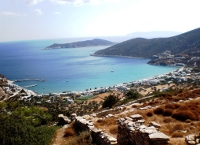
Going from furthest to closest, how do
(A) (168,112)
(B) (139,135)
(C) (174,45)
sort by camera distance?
(C) (174,45) < (A) (168,112) < (B) (139,135)

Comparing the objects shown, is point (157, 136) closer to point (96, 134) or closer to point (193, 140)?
point (193, 140)

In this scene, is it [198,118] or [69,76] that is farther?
[69,76]

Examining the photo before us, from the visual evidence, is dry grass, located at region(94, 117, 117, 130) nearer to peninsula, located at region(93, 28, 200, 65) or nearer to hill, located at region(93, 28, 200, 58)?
peninsula, located at region(93, 28, 200, 65)

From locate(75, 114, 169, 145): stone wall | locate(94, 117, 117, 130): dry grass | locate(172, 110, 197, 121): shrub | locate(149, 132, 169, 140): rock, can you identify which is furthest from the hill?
locate(149, 132, 169, 140): rock

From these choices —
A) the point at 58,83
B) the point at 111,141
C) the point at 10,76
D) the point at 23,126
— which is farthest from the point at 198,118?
the point at 10,76

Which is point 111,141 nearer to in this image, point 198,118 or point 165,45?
point 198,118

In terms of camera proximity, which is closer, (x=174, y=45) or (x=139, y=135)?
(x=139, y=135)

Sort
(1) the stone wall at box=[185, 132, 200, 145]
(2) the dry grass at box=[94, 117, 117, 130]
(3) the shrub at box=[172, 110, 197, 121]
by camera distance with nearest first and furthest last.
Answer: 1. (1) the stone wall at box=[185, 132, 200, 145]
2. (3) the shrub at box=[172, 110, 197, 121]
3. (2) the dry grass at box=[94, 117, 117, 130]

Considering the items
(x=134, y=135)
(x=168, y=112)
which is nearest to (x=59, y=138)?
(x=168, y=112)
